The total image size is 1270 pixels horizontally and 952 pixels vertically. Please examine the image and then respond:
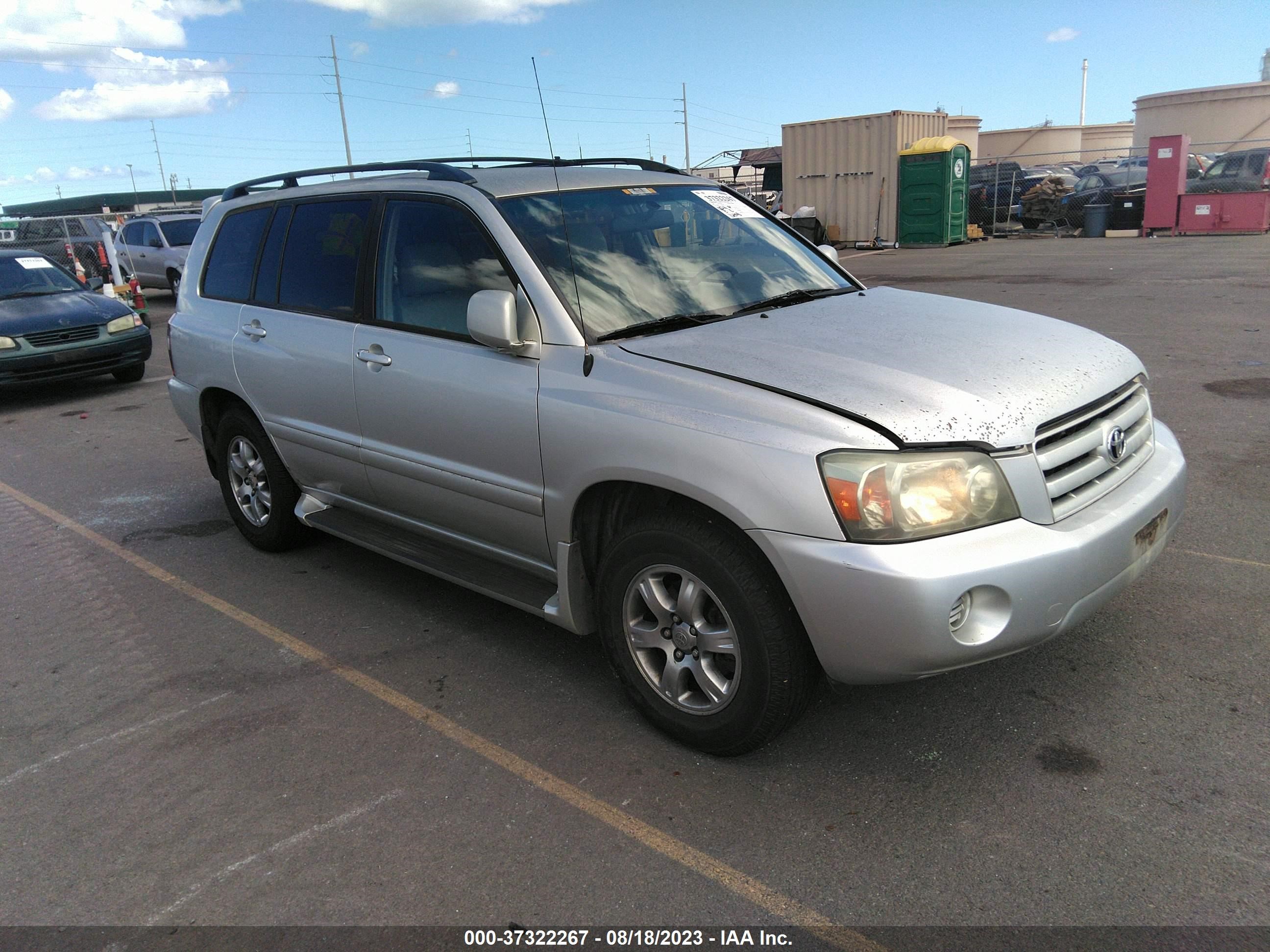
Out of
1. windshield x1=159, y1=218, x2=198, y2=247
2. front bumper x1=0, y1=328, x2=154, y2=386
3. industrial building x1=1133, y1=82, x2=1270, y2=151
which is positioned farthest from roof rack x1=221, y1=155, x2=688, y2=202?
industrial building x1=1133, y1=82, x2=1270, y2=151

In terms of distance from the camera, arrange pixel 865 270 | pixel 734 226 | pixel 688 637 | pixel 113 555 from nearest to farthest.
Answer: pixel 688 637 → pixel 734 226 → pixel 113 555 → pixel 865 270

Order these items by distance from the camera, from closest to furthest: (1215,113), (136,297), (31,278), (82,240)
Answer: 1. (31,278)
2. (136,297)
3. (82,240)
4. (1215,113)

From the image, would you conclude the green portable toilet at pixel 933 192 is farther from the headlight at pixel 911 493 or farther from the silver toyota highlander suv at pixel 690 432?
the headlight at pixel 911 493

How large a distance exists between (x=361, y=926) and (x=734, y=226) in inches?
123

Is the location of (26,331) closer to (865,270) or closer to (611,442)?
(611,442)

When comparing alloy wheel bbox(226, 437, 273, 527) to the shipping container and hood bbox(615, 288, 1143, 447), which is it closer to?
hood bbox(615, 288, 1143, 447)

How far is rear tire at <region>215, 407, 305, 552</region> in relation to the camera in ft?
16.4

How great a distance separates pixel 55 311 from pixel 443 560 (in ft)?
29.0

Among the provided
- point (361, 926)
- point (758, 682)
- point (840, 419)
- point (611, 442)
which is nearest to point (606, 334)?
point (611, 442)

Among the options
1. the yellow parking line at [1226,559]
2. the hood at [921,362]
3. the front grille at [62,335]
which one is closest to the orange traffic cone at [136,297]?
the front grille at [62,335]

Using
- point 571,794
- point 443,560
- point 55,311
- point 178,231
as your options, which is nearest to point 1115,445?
point 571,794

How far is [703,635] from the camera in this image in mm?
3014

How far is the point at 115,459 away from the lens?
7.73 metres

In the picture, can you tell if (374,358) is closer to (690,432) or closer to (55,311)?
(690,432)
